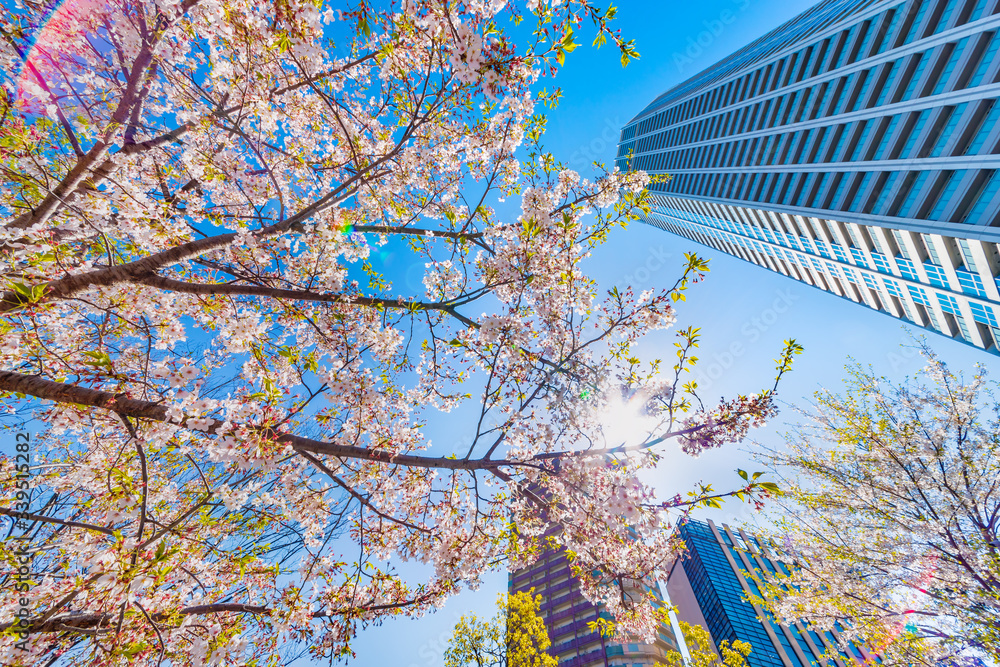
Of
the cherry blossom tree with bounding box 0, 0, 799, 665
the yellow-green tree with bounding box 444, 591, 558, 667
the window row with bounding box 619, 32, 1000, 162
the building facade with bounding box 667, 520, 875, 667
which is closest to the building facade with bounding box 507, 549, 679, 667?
the building facade with bounding box 667, 520, 875, 667

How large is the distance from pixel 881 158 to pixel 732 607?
2108 inches

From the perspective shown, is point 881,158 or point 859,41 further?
point 859,41

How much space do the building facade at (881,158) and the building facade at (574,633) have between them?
144 feet

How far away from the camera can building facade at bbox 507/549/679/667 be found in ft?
131

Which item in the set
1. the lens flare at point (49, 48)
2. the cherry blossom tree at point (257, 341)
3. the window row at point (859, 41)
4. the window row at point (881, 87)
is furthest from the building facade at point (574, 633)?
the window row at point (859, 41)

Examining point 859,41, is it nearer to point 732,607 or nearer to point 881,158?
point 881,158

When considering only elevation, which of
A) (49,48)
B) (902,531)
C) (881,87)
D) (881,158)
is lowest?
(902,531)

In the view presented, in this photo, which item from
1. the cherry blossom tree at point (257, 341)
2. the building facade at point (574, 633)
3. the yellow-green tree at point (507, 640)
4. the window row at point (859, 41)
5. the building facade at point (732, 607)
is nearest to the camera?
the cherry blossom tree at point (257, 341)

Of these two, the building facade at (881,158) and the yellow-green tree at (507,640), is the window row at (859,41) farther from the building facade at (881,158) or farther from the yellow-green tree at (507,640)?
the yellow-green tree at (507,640)

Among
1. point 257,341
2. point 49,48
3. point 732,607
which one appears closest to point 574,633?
point 732,607

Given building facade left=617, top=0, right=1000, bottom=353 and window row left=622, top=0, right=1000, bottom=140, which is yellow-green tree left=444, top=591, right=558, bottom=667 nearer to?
building facade left=617, top=0, right=1000, bottom=353

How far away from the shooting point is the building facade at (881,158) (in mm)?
26156

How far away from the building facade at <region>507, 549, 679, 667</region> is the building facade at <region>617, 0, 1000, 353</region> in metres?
43.8

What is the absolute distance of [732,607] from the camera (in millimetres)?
45312
